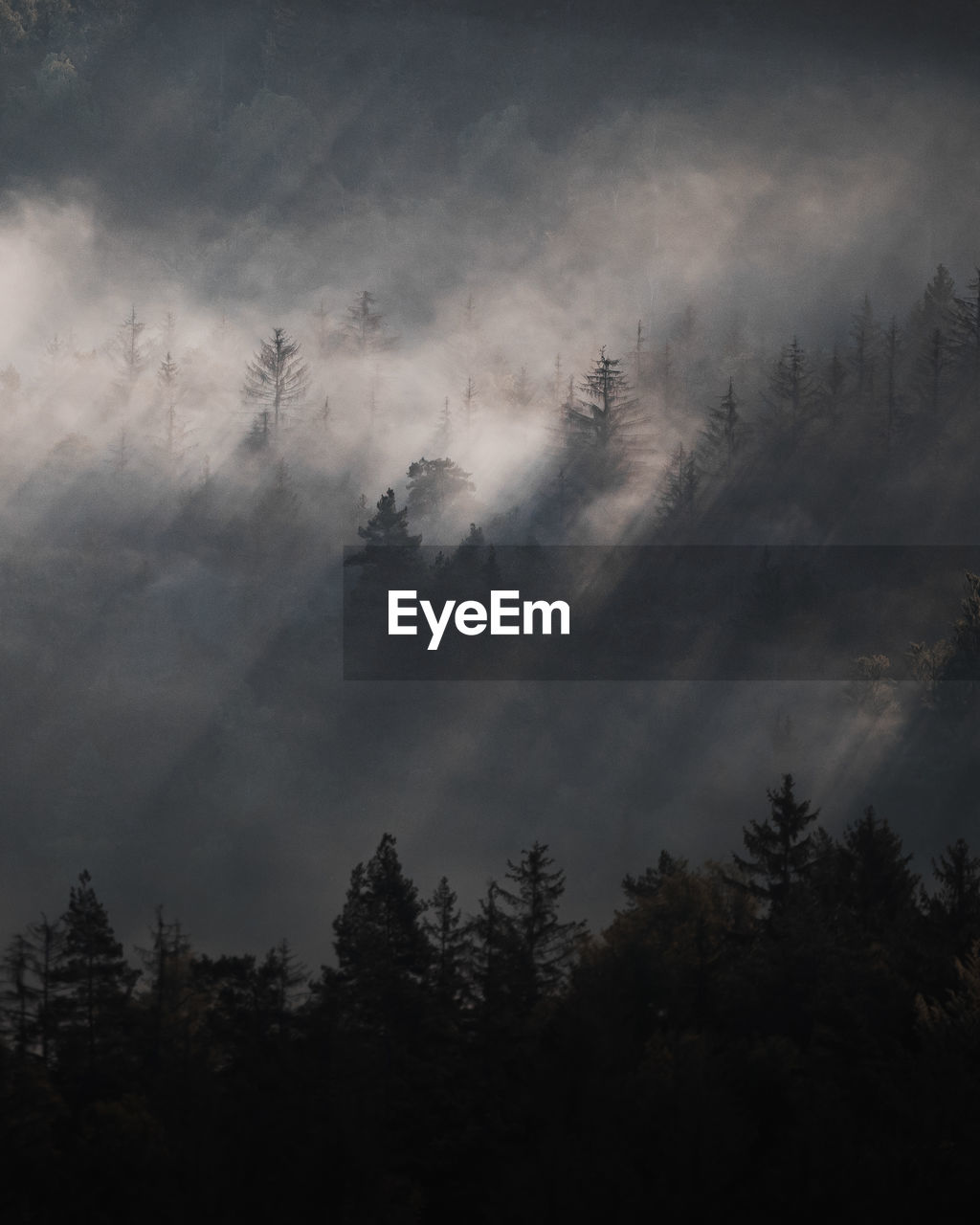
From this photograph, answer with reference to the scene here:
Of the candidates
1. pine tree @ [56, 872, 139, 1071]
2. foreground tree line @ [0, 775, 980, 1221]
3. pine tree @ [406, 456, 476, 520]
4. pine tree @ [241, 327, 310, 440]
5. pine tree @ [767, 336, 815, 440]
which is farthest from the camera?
pine tree @ [241, 327, 310, 440]

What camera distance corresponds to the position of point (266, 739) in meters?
148

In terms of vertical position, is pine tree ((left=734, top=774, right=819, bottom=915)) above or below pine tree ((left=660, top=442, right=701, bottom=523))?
below

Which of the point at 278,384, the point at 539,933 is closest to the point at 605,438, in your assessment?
the point at 278,384

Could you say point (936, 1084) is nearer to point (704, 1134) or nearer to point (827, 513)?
point (704, 1134)

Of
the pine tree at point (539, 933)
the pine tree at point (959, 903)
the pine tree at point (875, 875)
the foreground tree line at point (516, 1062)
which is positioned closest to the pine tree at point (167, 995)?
the foreground tree line at point (516, 1062)

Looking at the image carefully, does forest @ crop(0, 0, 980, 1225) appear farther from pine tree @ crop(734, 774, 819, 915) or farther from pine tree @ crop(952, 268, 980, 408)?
pine tree @ crop(952, 268, 980, 408)

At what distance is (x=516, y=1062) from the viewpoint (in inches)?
2044

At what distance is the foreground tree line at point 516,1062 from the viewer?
151 feet

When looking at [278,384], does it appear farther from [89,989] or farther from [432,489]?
[89,989]

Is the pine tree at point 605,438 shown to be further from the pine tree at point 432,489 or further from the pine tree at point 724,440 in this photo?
the pine tree at point 432,489

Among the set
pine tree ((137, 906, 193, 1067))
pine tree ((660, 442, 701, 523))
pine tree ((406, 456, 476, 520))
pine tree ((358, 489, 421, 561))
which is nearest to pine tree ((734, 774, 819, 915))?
pine tree ((137, 906, 193, 1067))

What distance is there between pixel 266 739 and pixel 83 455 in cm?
5514

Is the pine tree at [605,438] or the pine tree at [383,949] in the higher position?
the pine tree at [605,438]

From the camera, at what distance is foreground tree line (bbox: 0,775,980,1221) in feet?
151
